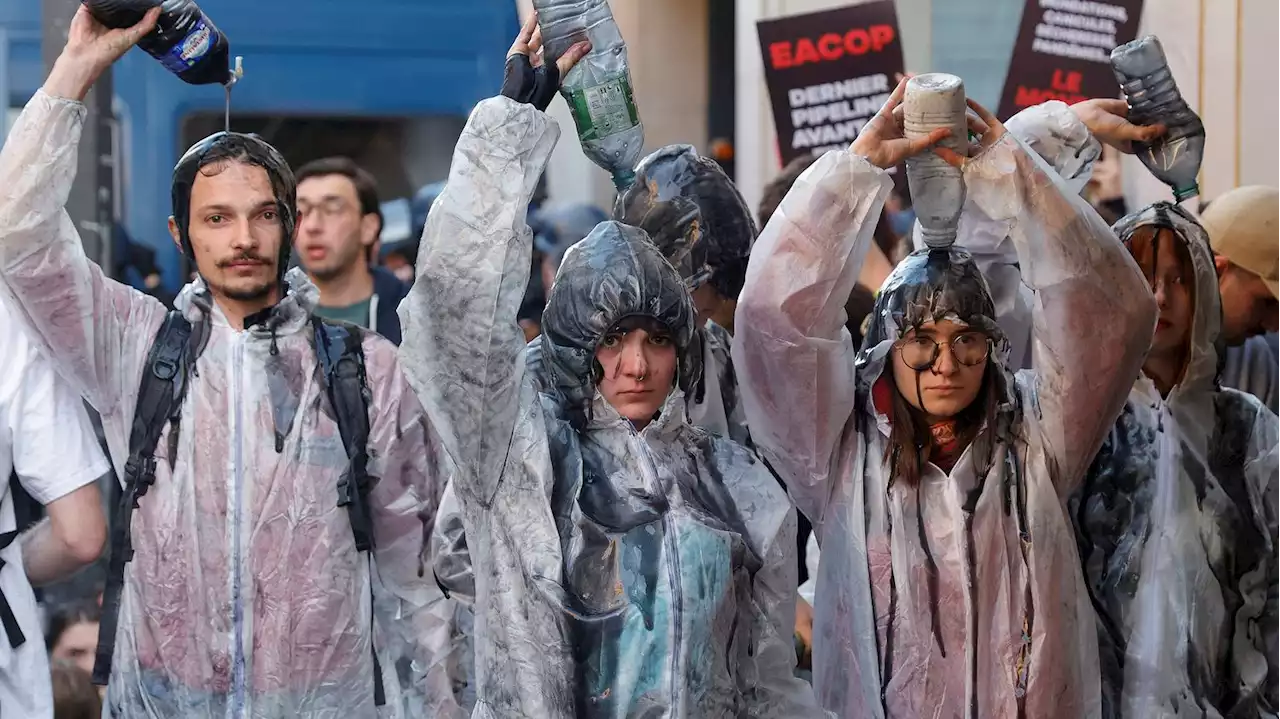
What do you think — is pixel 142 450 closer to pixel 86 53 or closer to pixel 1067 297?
pixel 86 53

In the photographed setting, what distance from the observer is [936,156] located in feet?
11.4

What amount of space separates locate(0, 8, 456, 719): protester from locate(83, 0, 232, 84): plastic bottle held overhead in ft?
0.09

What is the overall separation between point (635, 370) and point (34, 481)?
1.40 meters

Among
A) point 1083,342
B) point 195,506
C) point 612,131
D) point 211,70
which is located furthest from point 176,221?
point 1083,342

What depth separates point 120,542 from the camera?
12.4 ft

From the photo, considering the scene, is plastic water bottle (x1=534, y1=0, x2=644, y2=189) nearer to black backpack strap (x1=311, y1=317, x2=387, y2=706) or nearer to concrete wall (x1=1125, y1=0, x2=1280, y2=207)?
black backpack strap (x1=311, y1=317, x2=387, y2=706)

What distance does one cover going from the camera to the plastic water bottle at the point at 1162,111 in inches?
160

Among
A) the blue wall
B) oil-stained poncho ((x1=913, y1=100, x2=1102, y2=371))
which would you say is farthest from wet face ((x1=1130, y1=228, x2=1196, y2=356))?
the blue wall

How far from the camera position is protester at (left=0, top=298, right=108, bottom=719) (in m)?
3.90

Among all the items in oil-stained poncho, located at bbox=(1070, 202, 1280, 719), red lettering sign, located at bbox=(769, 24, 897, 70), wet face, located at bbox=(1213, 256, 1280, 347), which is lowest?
oil-stained poncho, located at bbox=(1070, 202, 1280, 719)

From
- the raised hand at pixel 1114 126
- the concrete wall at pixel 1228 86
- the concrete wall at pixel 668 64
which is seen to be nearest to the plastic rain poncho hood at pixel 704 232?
the raised hand at pixel 1114 126

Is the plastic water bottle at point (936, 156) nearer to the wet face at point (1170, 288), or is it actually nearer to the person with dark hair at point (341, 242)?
the wet face at point (1170, 288)

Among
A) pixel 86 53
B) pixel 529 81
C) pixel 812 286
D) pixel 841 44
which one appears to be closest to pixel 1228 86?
pixel 841 44

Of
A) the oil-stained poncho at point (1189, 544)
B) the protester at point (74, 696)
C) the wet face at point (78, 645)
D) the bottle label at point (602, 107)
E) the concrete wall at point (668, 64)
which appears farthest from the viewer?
the concrete wall at point (668, 64)
